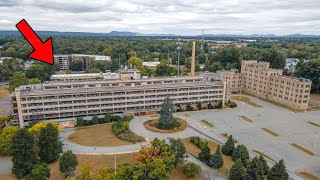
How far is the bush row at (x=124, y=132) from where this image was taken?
47094 millimetres

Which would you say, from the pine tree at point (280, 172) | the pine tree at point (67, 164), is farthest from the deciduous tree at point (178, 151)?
the pine tree at point (67, 164)

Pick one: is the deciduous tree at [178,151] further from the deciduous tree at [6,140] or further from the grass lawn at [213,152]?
the deciduous tree at [6,140]

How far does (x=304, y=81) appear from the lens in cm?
6812

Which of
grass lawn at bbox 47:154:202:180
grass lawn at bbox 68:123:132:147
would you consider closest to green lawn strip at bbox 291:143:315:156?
grass lawn at bbox 47:154:202:180

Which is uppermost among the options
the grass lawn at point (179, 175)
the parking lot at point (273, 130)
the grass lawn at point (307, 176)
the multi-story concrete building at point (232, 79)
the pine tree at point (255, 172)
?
the multi-story concrete building at point (232, 79)

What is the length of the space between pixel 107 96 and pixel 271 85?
51.8m

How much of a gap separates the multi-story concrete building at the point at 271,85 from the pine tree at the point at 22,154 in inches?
2103

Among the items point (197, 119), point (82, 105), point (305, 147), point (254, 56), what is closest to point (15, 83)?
point (82, 105)

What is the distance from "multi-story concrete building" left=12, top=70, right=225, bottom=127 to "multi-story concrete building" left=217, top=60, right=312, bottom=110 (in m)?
11.6

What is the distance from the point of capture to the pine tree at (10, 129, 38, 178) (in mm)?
34594

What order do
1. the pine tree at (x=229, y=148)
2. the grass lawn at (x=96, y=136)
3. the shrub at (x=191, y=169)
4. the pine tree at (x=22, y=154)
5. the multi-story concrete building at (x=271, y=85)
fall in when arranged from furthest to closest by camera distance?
1. the multi-story concrete building at (x=271, y=85)
2. the grass lawn at (x=96, y=136)
3. the pine tree at (x=229, y=148)
4. the shrub at (x=191, y=169)
5. the pine tree at (x=22, y=154)

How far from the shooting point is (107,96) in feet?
193

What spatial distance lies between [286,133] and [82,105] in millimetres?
46121

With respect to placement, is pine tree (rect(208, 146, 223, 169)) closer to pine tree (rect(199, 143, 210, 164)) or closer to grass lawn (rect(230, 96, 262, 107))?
pine tree (rect(199, 143, 210, 164))
